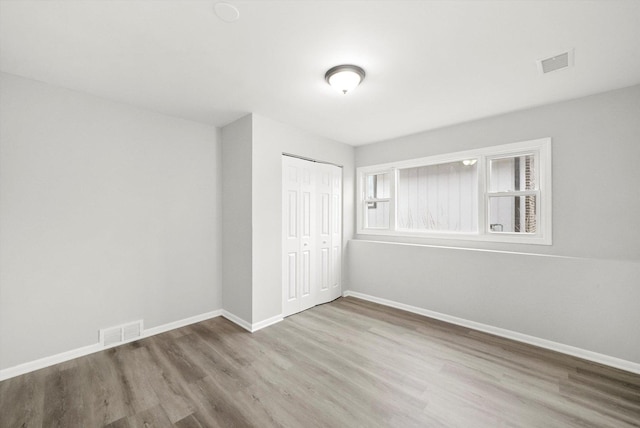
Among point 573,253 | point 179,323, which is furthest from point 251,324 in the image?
point 573,253

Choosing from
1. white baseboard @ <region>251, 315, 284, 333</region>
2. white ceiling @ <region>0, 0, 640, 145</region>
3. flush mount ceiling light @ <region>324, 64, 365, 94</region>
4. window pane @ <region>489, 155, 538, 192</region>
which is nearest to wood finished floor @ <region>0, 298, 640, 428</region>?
Result: white baseboard @ <region>251, 315, 284, 333</region>

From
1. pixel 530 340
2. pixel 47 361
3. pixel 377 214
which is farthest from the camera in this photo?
pixel 377 214

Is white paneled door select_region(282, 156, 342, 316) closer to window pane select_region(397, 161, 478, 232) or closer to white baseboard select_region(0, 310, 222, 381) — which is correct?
window pane select_region(397, 161, 478, 232)

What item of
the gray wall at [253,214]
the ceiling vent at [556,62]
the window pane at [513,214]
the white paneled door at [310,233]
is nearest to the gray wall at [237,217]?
the gray wall at [253,214]

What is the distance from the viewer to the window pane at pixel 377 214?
4520 mm

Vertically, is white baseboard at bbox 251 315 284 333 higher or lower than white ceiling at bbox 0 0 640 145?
lower

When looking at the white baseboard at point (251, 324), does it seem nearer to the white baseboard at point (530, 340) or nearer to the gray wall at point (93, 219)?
the gray wall at point (93, 219)

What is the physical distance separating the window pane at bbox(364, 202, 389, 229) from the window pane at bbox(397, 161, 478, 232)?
24 centimetres

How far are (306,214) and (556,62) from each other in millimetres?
3035

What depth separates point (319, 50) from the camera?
2012 millimetres

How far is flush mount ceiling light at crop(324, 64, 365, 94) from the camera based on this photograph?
87.0 inches

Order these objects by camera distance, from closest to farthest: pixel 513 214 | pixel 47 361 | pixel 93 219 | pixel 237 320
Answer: pixel 47 361 → pixel 93 219 → pixel 513 214 → pixel 237 320

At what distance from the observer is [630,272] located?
2412 mm

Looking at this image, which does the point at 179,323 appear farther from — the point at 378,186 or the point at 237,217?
the point at 378,186
